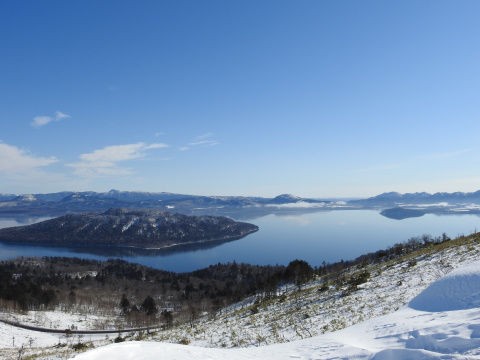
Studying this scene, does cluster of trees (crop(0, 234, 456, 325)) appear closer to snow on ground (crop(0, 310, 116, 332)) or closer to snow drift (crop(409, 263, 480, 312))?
snow on ground (crop(0, 310, 116, 332))

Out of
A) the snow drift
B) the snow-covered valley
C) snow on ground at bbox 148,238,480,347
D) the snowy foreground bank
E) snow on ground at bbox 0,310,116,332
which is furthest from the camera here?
snow on ground at bbox 0,310,116,332

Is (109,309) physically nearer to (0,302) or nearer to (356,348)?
(0,302)

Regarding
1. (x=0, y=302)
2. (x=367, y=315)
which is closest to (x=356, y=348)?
(x=367, y=315)

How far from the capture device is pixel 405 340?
8352 millimetres

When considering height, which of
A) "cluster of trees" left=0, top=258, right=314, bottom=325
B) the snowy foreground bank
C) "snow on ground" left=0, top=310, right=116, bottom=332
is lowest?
"cluster of trees" left=0, top=258, right=314, bottom=325

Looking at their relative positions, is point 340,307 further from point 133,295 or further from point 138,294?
point 138,294

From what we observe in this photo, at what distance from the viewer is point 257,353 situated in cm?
1009

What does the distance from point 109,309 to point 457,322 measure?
154 metres

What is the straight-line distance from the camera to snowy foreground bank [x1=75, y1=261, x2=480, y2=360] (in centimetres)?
739

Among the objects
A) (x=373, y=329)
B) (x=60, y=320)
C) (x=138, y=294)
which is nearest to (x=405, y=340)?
(x=373, y=329)

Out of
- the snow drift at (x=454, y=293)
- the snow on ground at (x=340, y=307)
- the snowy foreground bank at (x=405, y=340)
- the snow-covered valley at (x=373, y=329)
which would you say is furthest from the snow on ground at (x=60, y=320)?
the snow drift at (x=454, y=293)

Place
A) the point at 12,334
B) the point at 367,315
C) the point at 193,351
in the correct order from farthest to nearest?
1. the point at 12,334
2. the point at 367,315
3. the point at 193,351

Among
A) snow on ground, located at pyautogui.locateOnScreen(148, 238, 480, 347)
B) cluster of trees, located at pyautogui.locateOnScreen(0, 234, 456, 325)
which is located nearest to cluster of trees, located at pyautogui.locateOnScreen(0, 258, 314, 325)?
cluster of trees, located at pyautogui.locateOnScreen(0, 234, 456, 325)

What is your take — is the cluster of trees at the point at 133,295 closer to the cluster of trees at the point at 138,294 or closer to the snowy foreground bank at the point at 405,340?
the cluster of trees at the point at 138,294
